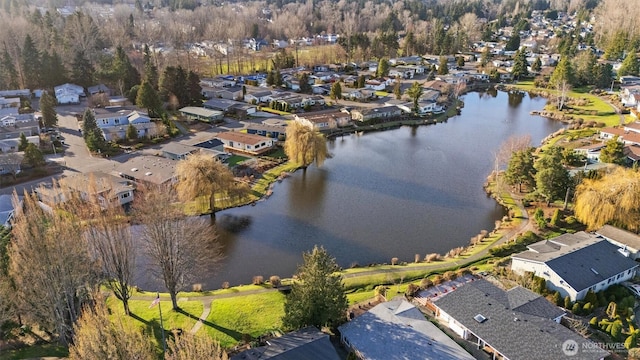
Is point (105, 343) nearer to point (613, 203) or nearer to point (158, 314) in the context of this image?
point (158, 314)

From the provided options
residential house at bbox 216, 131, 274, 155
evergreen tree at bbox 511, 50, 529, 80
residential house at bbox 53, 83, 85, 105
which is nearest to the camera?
residential house at bbox 216, 131, 274, 155

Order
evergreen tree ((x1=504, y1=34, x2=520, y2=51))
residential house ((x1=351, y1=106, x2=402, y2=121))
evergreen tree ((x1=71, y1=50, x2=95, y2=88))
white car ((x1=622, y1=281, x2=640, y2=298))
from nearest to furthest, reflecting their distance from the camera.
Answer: white car ((x1=622, y1=281, x2=640, y2=298)) < residential house ((x1=351, y1=106, x2=402, y2=121)) < evergreen tree ((x1=71, y1=50, x2=95, y2=88)) < evergreen tree ((x1=504, y1=34, x2=520, y2=51))

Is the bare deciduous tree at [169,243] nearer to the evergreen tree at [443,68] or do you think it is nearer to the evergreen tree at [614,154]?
the evergreen tree at [614,154]

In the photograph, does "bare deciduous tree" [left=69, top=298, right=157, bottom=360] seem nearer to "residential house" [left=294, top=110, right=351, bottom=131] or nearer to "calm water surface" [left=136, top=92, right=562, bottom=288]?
"calm water surface" [left=136, top=92, right=562, bottom=288]

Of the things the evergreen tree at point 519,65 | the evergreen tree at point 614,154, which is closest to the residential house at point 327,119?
the evergreen tree at point 614,154

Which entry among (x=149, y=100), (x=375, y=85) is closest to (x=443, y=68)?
(x=375, y=85)

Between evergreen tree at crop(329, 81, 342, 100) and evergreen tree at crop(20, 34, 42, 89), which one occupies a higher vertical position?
evergreen tree at crop(20, 34, 42, 89)

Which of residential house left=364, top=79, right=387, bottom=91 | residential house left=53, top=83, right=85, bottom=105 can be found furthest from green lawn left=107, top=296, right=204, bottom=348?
residential house left=364, top=79, right=387, bottom=91

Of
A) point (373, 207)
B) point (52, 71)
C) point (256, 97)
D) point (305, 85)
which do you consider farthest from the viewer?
point (305, 85)
